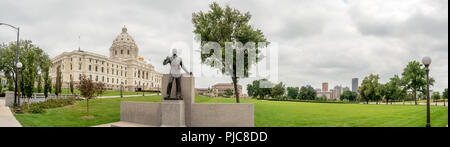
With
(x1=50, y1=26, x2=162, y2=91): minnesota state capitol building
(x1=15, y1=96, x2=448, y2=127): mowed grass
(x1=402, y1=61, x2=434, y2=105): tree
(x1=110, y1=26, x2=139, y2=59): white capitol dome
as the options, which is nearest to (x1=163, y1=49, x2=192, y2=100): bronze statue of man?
(x1=15, y1=96, x2=448, y2=127): mowed grass

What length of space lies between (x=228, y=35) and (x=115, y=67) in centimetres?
10373

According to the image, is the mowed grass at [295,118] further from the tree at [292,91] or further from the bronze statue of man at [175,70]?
the tree at [292,91]

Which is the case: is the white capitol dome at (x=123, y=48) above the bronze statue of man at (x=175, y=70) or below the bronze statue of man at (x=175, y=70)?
above

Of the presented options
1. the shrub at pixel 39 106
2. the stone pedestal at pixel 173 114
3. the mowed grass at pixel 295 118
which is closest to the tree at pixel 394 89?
the mowed grass at pixel 295 118

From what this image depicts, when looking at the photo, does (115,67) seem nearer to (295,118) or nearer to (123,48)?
(123,48)

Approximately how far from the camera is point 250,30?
2695 cm

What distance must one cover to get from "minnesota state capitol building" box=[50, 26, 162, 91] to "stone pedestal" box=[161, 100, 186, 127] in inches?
3161

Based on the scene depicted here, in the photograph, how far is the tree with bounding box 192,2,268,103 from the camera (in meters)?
26.8

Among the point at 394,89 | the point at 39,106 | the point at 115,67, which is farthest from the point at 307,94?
the point at 39,106

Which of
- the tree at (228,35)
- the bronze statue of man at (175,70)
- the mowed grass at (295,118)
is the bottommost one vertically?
the mowed grass at (295,118)

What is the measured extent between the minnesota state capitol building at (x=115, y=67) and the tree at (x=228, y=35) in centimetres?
6385

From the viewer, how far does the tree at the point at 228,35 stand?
1057 inches
